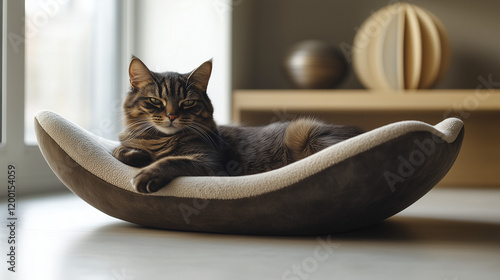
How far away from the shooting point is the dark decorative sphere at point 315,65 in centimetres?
259

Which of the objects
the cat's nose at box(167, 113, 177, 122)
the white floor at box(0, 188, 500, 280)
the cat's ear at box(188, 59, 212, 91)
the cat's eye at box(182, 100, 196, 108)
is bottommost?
the white floor at box(0, 188, 500, 280)

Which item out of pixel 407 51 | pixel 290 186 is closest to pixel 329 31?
pixel 407 51

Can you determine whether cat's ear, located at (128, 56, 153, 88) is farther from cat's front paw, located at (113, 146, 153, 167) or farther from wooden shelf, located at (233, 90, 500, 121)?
wooden shelf, located at (233, 90, 500, 121)

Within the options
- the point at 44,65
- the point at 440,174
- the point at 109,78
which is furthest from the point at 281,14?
the point at 440,174

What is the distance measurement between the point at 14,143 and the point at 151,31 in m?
0.98

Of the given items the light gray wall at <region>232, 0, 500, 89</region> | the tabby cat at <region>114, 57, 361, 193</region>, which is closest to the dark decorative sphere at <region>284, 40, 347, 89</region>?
the light gray wall at <region>232, 0, 500, 89</region>

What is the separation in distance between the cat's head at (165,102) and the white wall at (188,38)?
47.7 inches

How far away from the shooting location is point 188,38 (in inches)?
105

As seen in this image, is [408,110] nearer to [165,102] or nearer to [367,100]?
[367,100]

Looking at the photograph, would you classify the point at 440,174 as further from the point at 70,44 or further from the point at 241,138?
the point at 70,44

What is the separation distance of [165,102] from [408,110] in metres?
1.50

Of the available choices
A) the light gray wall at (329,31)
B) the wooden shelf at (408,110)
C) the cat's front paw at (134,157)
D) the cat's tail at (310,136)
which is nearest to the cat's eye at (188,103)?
the cat's front paw at (134,157)

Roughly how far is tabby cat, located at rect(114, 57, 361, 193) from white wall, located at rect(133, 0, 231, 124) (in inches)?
45.7

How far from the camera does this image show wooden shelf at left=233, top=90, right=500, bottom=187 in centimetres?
241
